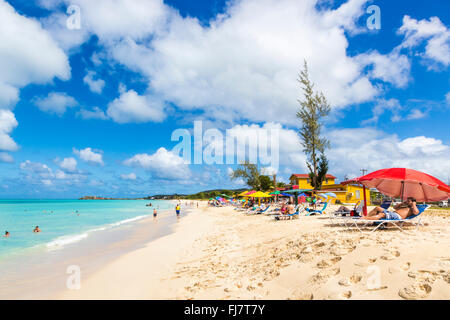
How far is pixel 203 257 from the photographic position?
25.0ft

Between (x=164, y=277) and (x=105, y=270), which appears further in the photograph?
(x=105, y=270)

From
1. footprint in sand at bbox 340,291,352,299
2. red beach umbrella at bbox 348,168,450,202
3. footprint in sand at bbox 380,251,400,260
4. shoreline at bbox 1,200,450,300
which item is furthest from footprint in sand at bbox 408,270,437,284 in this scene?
red beach umbrella at bbox 348,168,450,202

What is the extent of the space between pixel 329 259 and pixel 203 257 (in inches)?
155

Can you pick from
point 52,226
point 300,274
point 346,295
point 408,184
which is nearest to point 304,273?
point 300,274

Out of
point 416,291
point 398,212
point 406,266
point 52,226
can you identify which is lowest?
point 52,226

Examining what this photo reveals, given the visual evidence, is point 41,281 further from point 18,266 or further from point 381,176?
point 381,176

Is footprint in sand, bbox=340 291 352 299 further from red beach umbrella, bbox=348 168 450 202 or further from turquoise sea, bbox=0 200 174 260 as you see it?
turquoise sea, bbox=0 200 174 260

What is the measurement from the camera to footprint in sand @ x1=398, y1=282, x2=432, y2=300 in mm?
3318

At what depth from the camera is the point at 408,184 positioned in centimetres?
910

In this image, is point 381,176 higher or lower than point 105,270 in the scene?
higher

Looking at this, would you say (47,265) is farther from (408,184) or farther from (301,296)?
(408,184)

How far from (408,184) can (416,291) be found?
7.05 metres
